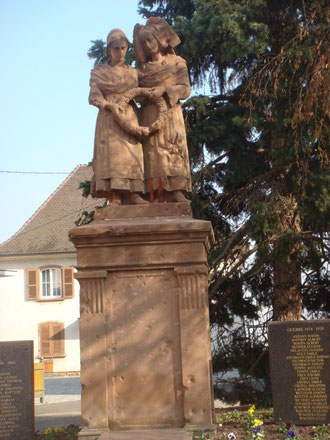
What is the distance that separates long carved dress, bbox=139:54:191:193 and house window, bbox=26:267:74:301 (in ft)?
81.9

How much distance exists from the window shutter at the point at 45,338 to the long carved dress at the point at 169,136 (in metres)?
25.6

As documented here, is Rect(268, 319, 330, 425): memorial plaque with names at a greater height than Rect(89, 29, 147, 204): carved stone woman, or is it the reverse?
Rect(89, 29, 147, 204): carved stone woman

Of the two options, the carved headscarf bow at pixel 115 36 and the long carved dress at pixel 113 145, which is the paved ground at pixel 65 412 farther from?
the carved headscarf bow at pixel 115 36

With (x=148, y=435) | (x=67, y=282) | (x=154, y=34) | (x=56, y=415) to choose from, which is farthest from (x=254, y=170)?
(x=67, y=282)

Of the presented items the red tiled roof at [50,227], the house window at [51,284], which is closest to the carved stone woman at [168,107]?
the red tiled roof at [50,227]

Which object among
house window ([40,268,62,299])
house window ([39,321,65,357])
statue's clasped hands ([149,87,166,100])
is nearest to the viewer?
statue's clasped hands ([149,87,166,100])

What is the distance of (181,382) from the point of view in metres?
6.85

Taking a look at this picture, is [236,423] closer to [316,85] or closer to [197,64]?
[316,85]

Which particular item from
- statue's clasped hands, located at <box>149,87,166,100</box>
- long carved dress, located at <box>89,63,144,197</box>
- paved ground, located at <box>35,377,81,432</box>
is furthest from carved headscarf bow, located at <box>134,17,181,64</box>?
paved ground, located at <box>35,377,81,432</box>

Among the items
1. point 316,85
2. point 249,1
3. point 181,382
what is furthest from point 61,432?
point 249,1

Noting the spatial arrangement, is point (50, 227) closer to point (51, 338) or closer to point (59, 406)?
point (51, 338)

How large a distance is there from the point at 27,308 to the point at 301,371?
84.7 feet

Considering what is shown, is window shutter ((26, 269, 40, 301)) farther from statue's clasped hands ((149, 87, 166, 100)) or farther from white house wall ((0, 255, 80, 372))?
statue's clasped hands ((149, 87, 166, 100))

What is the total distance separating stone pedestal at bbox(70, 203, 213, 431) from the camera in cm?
684
